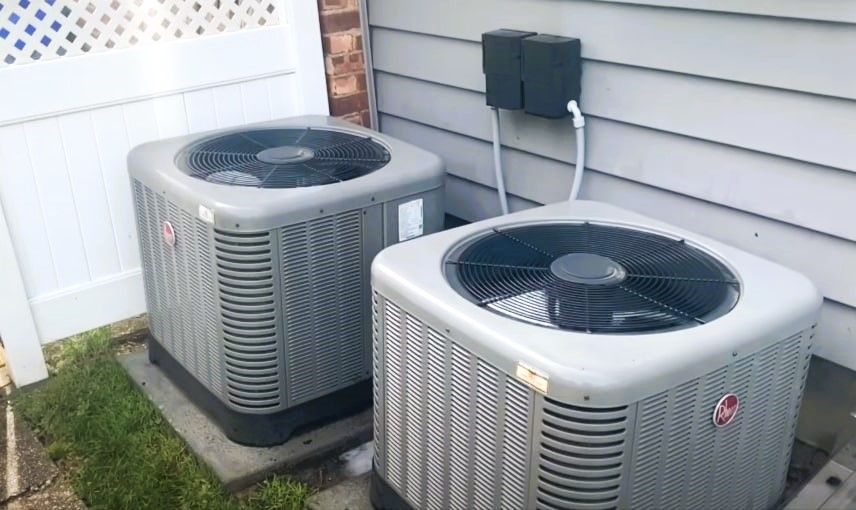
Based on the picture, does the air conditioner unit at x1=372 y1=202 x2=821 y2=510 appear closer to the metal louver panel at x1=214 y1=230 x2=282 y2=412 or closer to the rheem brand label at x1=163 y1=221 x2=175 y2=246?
the metal louver panel at x1=214 y1=230 x2=282 y2=412

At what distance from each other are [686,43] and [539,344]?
109 cm

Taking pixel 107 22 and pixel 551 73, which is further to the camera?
pixel 107 22

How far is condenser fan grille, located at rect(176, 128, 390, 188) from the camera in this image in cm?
238

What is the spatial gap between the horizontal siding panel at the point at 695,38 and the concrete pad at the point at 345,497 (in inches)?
56.5

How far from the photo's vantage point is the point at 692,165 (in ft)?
7.44

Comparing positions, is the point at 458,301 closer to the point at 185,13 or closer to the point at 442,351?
the point at 442,351

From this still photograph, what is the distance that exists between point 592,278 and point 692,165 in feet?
2.22

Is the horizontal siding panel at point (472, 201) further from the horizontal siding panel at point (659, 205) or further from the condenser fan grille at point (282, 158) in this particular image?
the condenser fan grille at point (282, 158)

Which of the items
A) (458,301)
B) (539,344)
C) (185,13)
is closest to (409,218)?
(458,301)

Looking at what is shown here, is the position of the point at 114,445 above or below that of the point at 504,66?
below

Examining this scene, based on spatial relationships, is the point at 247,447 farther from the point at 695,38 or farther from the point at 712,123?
the point at 695,38

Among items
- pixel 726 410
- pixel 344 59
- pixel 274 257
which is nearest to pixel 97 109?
pixel 344 59

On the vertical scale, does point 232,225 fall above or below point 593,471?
above

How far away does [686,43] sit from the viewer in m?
2.18
